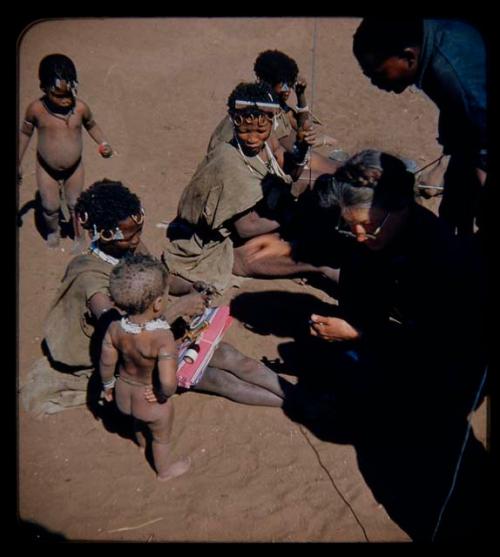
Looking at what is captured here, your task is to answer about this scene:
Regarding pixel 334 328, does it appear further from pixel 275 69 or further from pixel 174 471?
pixel 275 69

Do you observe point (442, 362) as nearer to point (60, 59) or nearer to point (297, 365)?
point (297, 365)

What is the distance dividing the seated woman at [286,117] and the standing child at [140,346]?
2.85 metres

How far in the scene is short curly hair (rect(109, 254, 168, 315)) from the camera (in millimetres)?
3318

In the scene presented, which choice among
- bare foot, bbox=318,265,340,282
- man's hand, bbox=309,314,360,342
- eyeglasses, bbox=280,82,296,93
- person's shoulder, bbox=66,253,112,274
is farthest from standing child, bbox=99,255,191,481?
eyeglasses, bbox=280,82,296,93

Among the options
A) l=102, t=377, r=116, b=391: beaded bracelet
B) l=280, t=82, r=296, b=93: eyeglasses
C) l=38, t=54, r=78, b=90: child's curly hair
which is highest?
l=280, t=82, r=296, b=93: eyeglasses

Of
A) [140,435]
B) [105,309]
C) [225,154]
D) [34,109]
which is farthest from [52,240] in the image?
[140,435]

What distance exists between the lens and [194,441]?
166 inches

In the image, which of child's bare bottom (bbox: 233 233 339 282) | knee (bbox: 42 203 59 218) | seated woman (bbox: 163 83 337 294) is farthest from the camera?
knee (bbox: 42 203 59 218)

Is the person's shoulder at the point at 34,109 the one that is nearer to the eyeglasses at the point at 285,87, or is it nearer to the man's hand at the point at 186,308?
the eyeglasses at the point at 285,87

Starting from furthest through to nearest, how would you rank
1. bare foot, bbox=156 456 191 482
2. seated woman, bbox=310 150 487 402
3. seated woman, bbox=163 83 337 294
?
seated woman, bbox=163 83 337 294, bare foot, bbox=156 456 191 482, seated woman, bbox=310 150 487 402

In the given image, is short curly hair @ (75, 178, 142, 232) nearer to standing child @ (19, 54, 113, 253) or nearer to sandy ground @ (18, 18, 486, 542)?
sandy ground @ (18, 18, 486, 542)

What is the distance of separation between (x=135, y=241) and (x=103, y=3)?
5.29 ft

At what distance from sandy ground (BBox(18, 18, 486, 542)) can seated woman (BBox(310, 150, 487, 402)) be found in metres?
0.92

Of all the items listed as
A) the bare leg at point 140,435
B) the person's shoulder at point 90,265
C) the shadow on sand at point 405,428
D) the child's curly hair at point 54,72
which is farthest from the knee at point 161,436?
the child's curly hair at point 54,72
